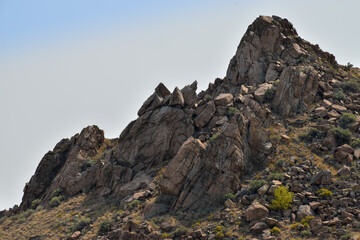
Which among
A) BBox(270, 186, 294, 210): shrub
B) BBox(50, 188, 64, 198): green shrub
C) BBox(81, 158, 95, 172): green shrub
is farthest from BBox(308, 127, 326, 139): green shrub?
BBox(50, 188, 64, 198): green shrub

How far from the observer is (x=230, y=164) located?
130ft

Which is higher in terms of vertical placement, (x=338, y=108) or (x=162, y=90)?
(x=162, y=90)

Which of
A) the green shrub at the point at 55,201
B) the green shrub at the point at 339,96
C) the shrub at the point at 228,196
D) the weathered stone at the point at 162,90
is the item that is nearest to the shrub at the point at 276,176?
the shrub at the point at 228,196

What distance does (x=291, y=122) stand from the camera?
46.9 metres

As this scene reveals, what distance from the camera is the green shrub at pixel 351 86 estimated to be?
52.7m

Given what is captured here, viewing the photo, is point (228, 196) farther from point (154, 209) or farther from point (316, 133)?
point (316, 133)

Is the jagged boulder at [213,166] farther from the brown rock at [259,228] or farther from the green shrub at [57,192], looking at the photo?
the green shrub at [57,192]

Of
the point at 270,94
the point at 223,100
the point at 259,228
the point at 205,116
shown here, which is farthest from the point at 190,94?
the point at 259,228

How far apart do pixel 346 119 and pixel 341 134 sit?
11.4 ft

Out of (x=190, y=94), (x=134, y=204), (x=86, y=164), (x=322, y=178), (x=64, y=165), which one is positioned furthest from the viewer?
(x=64, y=165)

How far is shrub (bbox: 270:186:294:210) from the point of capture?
1312 inches

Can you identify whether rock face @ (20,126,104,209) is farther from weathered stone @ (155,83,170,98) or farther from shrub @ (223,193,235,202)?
shrub @ (223,193,235,202)

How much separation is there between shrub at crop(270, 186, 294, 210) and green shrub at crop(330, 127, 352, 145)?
482 inches

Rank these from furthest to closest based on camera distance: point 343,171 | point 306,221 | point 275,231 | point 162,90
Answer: point 162,90 → point 343,171 → point 306,221 → point 275,231
